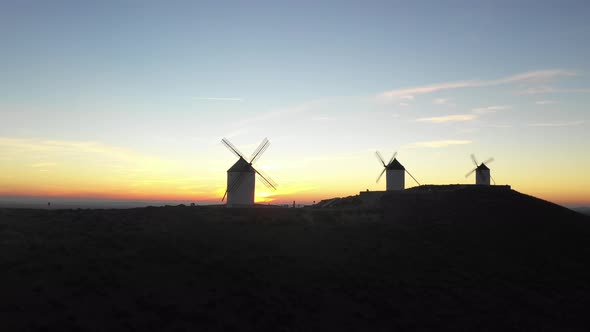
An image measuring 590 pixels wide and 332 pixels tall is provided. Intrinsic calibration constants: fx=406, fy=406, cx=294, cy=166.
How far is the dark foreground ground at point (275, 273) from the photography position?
20.2m

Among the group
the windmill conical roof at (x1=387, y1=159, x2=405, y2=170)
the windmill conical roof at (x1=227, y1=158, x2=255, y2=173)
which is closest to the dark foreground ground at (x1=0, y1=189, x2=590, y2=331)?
the windmill conical roof at (x1=227, y1=158, x2=255, y2=173)

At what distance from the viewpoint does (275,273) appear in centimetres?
2586

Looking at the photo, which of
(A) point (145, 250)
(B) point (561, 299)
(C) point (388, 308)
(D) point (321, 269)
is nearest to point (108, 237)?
(A) point (145, 250)

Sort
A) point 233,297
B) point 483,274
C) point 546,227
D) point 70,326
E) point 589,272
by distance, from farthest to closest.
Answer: point 546,227 → point 589,272 → point 483,274 → point 233,297 → point 70,326

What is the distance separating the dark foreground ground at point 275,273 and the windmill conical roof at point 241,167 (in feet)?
26.7

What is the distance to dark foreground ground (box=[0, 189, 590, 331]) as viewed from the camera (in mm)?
20172

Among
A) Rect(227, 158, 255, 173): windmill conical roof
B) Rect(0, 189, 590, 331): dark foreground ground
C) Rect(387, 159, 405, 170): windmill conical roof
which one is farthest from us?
Rect(387, 159, 405, 170): windmill conical roof

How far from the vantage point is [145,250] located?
27.7 metres

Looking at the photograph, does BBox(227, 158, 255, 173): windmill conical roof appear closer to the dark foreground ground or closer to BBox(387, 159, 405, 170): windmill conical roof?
the dark foreground ground

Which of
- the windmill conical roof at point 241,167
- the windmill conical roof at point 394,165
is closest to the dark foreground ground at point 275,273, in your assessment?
the windmill conical roof at point 241,167

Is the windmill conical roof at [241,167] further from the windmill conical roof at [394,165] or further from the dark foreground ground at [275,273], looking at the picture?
the windmill conical roof at [394,165]

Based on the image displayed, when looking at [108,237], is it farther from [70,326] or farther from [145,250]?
[70,326]

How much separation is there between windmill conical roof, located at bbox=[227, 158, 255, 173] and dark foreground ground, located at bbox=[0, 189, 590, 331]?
813 cm

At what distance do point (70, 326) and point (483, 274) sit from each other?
87.2 ft
